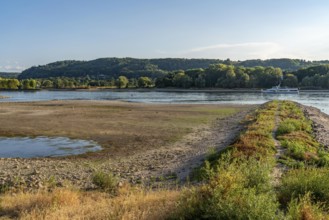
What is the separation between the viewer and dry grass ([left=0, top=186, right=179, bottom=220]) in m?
8.94

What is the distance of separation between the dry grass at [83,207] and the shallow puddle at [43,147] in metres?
12.3

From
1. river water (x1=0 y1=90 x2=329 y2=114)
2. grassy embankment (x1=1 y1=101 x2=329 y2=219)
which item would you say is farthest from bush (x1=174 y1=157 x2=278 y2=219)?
river water (x1=0 y1=90 x2=329 y2=114)

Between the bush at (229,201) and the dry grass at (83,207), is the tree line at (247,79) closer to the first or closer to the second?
the dry grass at (83,207)

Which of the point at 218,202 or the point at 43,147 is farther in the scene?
the point at 43,147

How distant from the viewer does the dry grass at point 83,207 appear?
29.3 feet

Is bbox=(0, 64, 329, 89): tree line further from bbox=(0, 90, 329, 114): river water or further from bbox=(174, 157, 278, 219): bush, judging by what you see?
bbox=(174, 157, 278, 219): bush

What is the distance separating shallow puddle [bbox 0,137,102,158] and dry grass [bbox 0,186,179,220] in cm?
1230

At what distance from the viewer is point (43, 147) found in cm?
2634

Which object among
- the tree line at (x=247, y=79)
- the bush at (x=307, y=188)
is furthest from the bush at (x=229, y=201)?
the tree line at (x=247, y=79)

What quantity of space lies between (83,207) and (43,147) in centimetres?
→ 1728

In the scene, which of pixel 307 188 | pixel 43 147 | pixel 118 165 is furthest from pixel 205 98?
pixel 307 188

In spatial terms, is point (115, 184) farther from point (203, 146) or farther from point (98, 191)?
point (203, 146)

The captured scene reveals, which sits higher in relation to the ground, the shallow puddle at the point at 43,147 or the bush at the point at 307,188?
the bush at the point at 307,188

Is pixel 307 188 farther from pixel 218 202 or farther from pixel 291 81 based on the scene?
pixel 291 81
